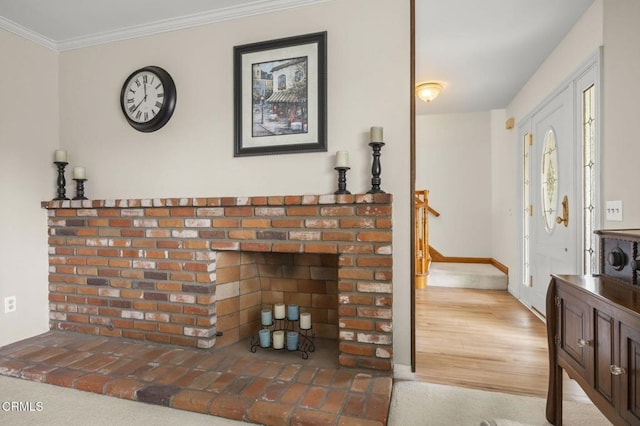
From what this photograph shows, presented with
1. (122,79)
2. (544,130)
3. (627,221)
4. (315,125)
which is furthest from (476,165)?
(122,79)

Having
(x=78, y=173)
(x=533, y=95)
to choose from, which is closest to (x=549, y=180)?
(x=533, y=95)

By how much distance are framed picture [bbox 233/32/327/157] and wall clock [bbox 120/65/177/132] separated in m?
0.53

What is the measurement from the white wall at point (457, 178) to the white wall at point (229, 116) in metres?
3.21

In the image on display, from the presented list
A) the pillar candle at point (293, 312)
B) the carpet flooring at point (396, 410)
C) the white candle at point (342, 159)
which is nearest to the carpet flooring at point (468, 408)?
the carpet flooring at point (396, 410)

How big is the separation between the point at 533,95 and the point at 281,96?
276cm

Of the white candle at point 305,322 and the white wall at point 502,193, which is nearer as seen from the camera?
the white candle at point 305,322

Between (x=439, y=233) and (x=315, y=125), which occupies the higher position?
(x=315, y=125)

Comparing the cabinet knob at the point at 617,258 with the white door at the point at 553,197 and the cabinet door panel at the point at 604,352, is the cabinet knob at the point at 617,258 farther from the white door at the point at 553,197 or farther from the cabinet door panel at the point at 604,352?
the white door at the point at 553,197

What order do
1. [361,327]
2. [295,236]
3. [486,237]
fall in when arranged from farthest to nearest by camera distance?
[486,237]
[295,236]
[361,327]

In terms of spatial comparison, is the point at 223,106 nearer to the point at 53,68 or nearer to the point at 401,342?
the point at 53,68

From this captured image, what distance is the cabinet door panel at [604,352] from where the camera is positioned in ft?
3.55

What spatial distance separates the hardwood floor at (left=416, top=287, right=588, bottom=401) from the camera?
1951mm

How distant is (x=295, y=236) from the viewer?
209 centimetres

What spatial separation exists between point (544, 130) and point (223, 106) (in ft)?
9.62
